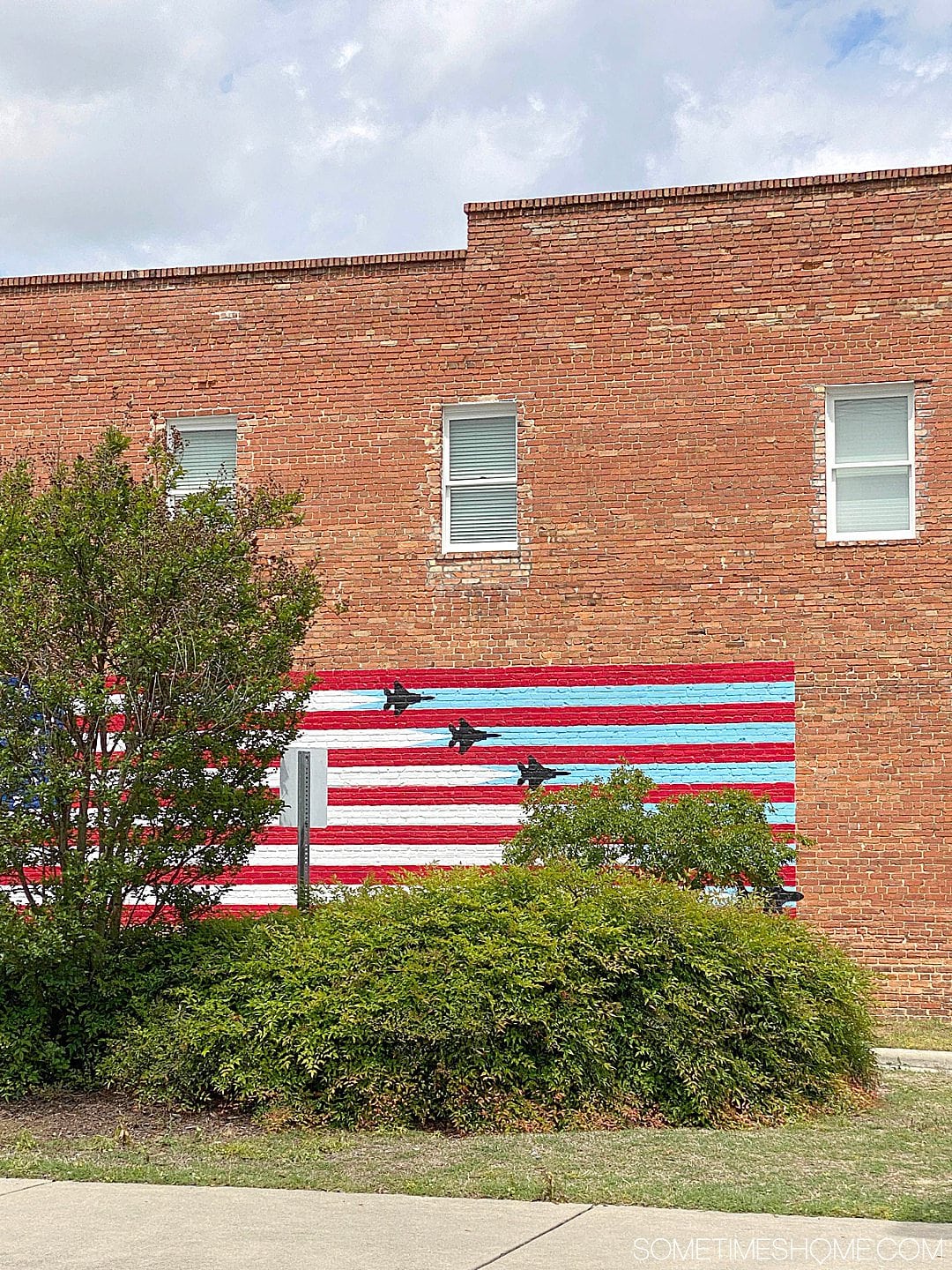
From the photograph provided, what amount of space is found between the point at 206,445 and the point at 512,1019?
1043cm

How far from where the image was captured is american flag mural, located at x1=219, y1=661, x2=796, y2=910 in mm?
16984

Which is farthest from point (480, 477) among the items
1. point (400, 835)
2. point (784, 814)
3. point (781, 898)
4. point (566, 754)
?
point (781, 898)

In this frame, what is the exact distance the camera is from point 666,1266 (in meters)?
6.80

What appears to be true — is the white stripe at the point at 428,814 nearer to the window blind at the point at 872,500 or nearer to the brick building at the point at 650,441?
the brick building at the point at 650,441

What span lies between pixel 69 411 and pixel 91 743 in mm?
8283

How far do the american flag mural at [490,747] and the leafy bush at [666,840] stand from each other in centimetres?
264

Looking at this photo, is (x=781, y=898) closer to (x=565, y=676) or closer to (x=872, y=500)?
(x=565, y=676)

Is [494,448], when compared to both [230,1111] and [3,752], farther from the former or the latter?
[230,1111]

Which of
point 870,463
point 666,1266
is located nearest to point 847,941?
point 870,463

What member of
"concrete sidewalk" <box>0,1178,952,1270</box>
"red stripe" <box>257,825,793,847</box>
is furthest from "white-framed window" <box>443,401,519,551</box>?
"concrete sidewalk" <box>0,1178,952,1270</box>

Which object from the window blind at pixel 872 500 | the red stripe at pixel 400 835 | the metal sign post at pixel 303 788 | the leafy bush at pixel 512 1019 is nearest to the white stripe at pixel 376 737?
the red stripe at pixel 400 835

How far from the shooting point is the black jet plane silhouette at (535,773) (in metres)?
17.4

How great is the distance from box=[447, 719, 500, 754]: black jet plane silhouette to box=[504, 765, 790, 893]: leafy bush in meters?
3.22

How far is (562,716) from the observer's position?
57.2ft
